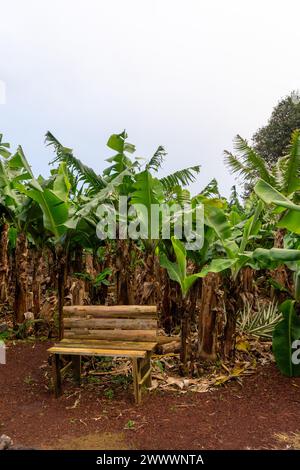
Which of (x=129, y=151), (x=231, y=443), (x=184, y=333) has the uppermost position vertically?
(x=129, y=151)

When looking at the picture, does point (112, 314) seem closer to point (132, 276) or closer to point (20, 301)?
point (132, 276)

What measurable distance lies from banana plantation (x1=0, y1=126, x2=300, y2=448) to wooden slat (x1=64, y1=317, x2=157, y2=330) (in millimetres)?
14

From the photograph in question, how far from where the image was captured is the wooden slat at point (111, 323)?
473cm

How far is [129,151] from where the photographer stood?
638cm

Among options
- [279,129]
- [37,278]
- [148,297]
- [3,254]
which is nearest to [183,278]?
[148,297]

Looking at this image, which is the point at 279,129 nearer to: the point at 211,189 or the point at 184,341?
the point at 211,189

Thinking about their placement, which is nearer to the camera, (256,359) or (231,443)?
(231,443)

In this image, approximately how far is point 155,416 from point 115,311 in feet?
4.23

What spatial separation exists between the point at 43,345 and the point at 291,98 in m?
15.8

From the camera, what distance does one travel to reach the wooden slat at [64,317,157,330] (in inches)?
186

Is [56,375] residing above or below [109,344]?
below

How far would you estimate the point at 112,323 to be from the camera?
484 cm

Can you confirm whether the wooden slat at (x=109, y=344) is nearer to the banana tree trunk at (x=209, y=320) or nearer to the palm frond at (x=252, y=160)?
the banana tree trunk at (x=209, y=320)
